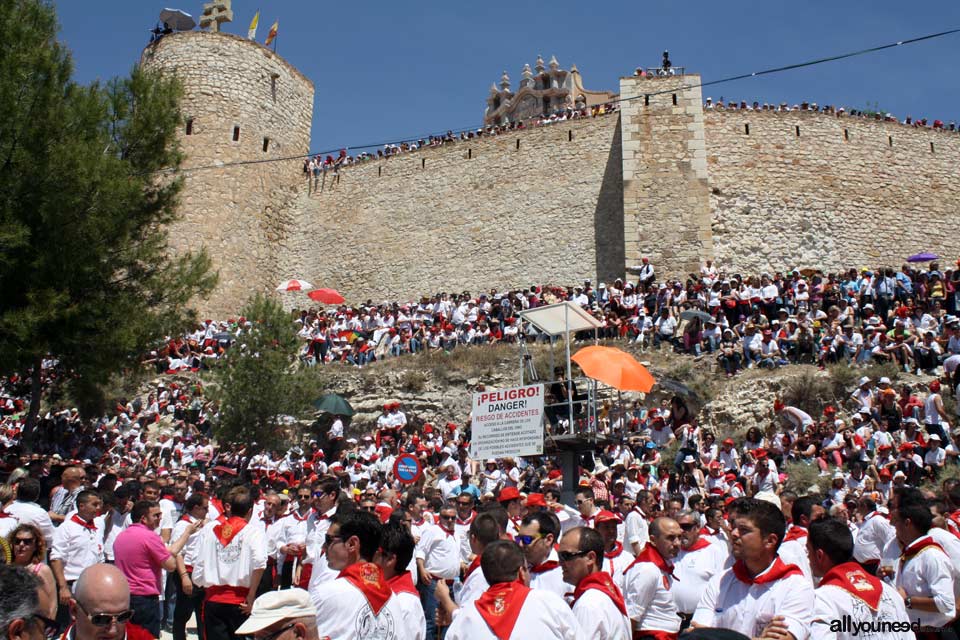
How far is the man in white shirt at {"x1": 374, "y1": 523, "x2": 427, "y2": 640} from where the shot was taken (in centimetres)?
457

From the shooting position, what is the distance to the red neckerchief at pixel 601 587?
4.47 m

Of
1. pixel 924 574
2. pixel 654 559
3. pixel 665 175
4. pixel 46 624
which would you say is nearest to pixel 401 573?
pixel 654 559

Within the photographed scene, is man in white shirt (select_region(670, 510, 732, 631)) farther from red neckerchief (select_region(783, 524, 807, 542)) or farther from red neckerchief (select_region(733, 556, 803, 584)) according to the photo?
red neckerchief (select_region(733, 556, 803, 584))

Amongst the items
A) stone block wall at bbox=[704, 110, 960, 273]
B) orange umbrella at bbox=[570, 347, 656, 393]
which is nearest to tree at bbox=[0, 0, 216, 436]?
orange umbrella at bbox=[570, 347, 656, 393]

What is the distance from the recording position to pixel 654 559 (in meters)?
5.60

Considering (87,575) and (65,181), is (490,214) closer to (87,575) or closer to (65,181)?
(65,181)

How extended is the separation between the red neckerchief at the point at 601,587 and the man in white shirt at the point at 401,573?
31.8 inches

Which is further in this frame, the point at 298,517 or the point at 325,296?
the point at 325,296

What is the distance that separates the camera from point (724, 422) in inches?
622

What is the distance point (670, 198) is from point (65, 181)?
53.0 ft

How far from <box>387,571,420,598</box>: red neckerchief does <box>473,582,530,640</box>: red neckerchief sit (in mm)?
782

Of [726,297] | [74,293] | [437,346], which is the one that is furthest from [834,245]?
[74,293]

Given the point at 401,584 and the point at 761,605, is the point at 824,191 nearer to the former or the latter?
the point at 401,584

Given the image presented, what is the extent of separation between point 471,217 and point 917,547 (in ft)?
80.7
